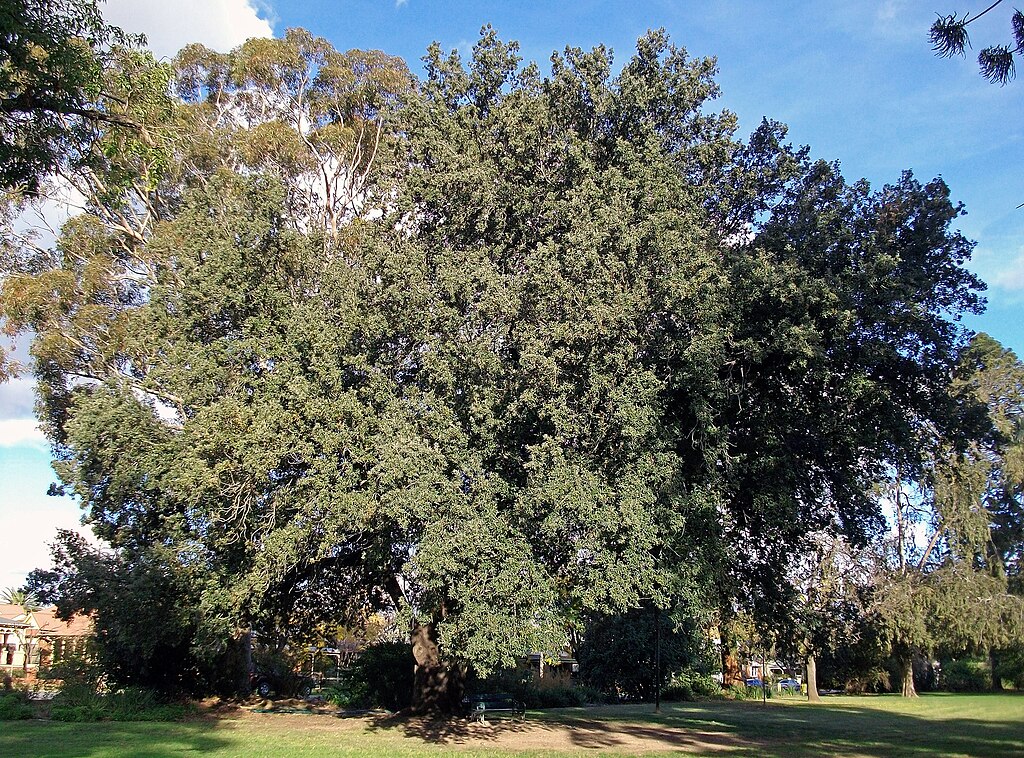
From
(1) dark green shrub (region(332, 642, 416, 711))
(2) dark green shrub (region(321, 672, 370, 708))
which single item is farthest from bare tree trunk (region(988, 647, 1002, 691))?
(2) dark green shrub (region(321, 672, 370, 708))

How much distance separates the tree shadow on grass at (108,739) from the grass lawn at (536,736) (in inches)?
0.9

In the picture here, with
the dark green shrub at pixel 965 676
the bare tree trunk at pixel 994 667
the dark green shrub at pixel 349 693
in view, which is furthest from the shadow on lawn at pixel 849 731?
the dark green shrub at pixel 349 693

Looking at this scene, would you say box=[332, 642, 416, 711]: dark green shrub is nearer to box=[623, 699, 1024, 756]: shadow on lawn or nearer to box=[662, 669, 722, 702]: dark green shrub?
box=[623, 699, 1024, 756]: shadow on lawn

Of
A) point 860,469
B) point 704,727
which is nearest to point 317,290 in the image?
point 860,469

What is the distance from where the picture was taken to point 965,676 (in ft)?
127

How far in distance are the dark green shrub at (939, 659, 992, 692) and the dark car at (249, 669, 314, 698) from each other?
31.7 metres

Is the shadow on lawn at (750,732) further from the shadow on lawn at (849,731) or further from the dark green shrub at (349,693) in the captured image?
the dark green shrub at (349,693)

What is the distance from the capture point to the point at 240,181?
1825cm

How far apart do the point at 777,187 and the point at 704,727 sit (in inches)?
653

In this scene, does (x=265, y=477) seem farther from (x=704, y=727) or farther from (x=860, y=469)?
(x=704, y=727)

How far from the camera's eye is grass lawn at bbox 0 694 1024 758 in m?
14.8

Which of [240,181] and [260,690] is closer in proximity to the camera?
[240,181]

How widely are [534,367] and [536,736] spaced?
1062 cm

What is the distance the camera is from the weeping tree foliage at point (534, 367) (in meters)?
14.5
